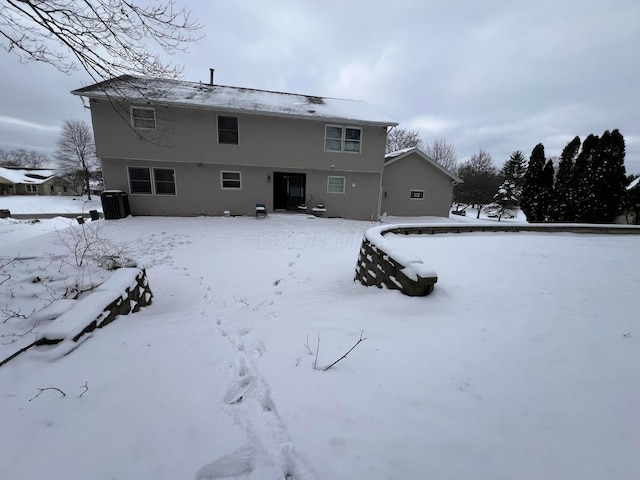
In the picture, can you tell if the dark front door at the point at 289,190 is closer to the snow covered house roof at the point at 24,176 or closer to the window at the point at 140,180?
the window at the point at 140,180

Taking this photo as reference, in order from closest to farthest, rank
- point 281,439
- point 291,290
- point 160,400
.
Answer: point 281,439 → point 160,400 → point 291,290

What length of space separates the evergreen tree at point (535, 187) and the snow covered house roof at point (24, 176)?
6698 centimetres

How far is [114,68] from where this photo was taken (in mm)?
4824

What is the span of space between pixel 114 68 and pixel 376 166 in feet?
36.9

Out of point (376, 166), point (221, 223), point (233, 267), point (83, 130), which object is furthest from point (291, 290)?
point (83, 130)

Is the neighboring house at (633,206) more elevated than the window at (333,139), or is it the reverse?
the window at (333,139)

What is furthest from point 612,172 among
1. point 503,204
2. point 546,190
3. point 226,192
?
point 226,192

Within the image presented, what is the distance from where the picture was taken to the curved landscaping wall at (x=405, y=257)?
3410 millimetres


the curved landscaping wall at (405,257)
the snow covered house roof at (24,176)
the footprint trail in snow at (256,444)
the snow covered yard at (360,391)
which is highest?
the snow covered house roof at (24,176)

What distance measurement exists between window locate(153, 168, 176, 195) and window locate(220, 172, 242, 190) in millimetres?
2225

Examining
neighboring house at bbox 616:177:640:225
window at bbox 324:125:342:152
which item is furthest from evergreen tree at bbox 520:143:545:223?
window at bbox 324:125:342:152

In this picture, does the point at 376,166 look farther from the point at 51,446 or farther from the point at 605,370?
the point at 51,446

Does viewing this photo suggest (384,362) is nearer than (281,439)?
No

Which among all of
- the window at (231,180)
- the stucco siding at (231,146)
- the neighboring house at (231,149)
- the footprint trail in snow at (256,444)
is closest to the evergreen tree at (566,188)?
the neighboring house at (231,149)
